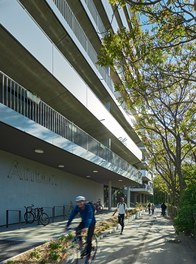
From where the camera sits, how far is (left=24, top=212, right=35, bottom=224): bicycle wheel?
1922 cm

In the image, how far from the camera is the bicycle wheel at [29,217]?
757 inches

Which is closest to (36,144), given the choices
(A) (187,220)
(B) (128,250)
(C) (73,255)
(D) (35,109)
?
(D) (35,109)

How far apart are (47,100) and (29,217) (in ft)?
20.6

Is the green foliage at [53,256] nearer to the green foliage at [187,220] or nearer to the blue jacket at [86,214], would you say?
the blue jacket at [86,214]

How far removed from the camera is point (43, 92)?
18.5 m

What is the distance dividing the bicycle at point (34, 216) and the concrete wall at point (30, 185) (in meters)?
0.47

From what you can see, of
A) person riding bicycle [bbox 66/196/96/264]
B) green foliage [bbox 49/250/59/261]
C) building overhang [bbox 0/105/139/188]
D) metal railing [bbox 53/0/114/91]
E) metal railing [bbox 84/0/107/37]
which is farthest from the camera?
metal railing [bbox 84/0/107/37]

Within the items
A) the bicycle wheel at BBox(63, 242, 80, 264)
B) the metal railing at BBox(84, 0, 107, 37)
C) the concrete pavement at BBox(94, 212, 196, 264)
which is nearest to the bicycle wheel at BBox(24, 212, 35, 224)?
the concrete pavement at BBox(94, 212, 196, 264)

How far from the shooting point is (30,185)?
2103 centimetres

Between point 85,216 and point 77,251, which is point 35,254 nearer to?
point 77,251

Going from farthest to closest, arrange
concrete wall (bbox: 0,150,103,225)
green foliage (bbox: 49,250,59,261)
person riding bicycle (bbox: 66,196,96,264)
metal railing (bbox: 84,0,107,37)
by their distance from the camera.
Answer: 1. metal railing (bbox: 84,0,107,37)
2. concrete wall (bbox: 0,150,103,225)
3. green foliage (bbox: 49,250,59,261)
4. person riding bicycle (bbox: 66,196,96,264)

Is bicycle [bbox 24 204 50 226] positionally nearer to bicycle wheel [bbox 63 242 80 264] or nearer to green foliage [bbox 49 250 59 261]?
bicycle wheel [bbox 63 242 80 264]

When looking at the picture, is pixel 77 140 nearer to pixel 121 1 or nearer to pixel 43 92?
pixel 43 92

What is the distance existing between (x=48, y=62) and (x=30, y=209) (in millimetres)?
8693
